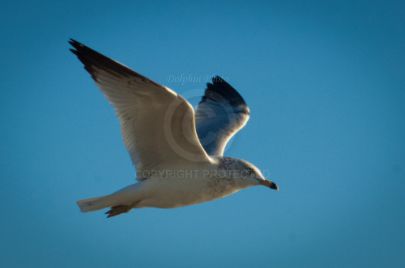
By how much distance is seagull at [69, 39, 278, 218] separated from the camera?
272 inches

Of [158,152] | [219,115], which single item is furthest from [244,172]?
[219,115]

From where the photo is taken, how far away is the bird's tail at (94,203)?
24.6 ft

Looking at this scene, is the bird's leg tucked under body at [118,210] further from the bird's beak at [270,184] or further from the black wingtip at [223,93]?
the black wingtip at [223,93]

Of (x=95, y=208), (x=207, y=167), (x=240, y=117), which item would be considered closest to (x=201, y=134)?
(x=240, y=117)

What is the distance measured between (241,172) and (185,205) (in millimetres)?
863

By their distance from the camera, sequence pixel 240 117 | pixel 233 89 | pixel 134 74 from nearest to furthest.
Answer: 1. pixel 134 74
2. pixel 240 117
3. pixel 233 89

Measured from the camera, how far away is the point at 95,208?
7516mm

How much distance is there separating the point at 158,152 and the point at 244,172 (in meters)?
1.17

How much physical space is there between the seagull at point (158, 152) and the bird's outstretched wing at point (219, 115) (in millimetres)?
1290

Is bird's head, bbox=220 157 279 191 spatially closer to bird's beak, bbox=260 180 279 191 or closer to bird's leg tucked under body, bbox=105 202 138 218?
bird's beak, bbox=260 180 279 191

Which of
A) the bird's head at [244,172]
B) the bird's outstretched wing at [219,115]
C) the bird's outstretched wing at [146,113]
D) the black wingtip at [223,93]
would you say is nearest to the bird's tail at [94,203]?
the bird's outstretched wing at [146,113]

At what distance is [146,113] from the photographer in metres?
7.15

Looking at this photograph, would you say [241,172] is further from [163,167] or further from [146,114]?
[146,114]

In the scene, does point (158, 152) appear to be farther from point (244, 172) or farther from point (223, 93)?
point (223, 93)
